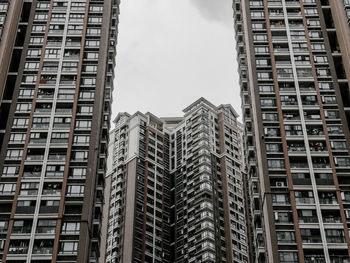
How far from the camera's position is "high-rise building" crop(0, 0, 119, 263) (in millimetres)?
64938

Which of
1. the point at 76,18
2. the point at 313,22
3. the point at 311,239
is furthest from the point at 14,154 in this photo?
the point at 313,22

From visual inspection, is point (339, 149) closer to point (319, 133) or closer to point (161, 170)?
point (319, 133)

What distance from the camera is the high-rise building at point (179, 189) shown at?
352ft

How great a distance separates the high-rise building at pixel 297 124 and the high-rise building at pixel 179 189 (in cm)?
3428

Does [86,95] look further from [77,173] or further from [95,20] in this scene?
[95,20]

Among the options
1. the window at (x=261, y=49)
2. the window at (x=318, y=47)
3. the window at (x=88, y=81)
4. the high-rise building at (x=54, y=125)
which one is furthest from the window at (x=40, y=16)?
the window at (x=318, y=47)

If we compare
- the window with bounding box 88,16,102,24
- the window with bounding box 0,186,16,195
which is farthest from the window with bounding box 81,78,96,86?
the window with bounding box 0,186,16,195

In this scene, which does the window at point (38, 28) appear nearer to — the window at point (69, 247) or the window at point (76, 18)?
the window at point (76, 18)

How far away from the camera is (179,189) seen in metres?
120

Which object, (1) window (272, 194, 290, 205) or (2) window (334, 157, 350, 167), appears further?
(2) window (334, 157, 350, 167)

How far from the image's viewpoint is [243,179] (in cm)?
12544

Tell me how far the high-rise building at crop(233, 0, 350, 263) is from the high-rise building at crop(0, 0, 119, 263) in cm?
1908

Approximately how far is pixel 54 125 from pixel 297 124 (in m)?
29.1

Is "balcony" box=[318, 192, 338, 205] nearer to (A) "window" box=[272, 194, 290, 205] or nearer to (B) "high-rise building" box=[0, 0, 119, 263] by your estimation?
(A) "window" box=[272, 194, 290, 205]
